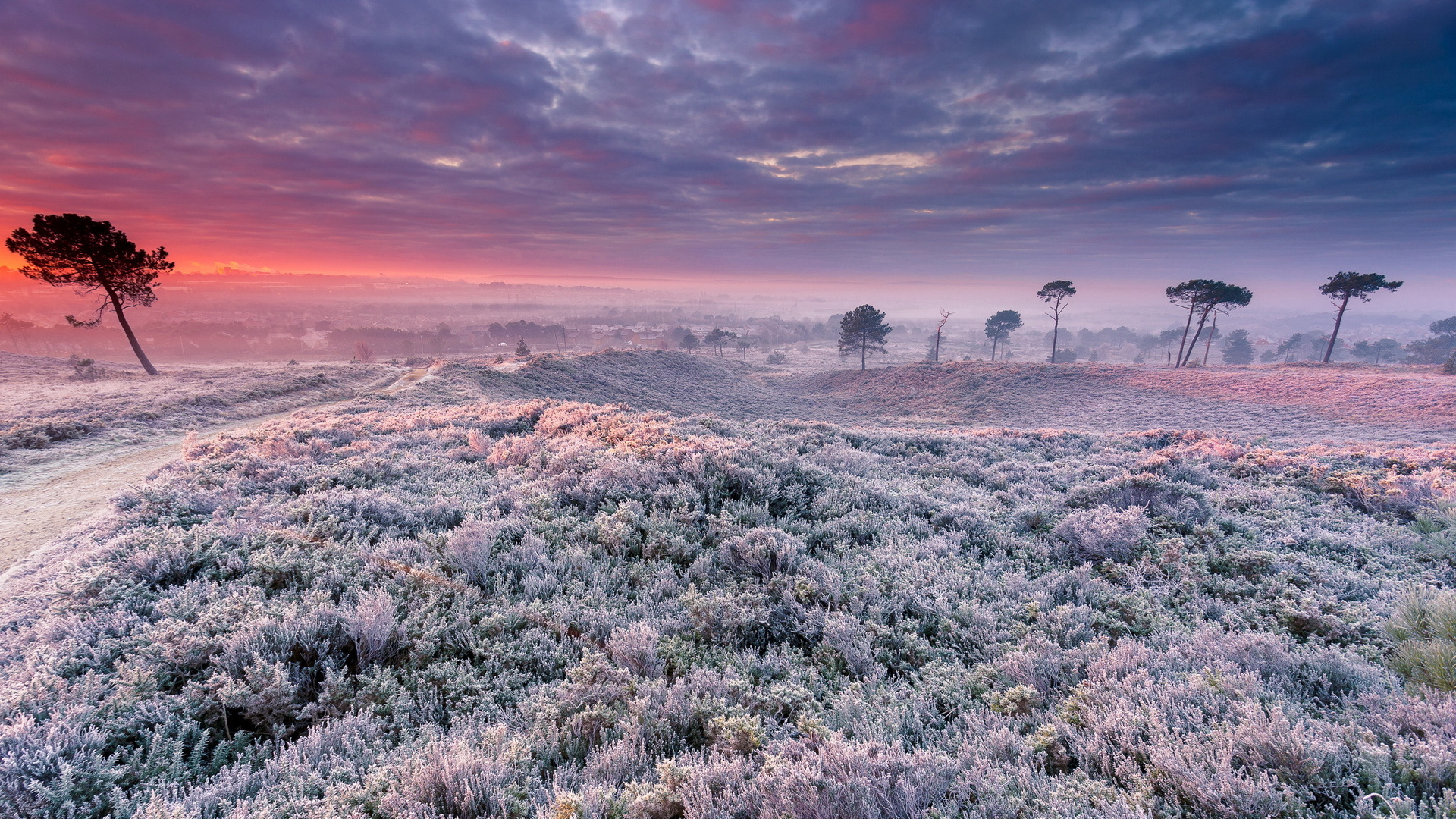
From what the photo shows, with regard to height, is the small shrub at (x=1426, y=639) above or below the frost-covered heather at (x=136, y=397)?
above

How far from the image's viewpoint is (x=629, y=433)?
11.7 meters

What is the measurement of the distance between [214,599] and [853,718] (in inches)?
242

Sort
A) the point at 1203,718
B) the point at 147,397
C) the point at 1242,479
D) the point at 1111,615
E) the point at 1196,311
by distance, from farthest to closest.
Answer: the point at 1196,311, the point at 147,397, the point at 1242,479, the point at 1111,615, the point at 1203,718

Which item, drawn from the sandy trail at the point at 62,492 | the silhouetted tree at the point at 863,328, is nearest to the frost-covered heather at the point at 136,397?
the sandy trail at the point at 62,492

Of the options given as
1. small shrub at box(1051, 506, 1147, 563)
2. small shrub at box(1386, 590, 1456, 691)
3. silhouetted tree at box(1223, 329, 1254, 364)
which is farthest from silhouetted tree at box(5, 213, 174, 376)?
silhouetted tree at box(1223, 329, 1254, 364)

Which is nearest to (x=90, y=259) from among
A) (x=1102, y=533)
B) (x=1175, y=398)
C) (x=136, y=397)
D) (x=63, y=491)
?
(x=136, y=397)

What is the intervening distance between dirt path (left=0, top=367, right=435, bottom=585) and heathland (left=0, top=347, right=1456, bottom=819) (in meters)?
2.00

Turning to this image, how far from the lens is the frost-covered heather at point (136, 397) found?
54.3ft

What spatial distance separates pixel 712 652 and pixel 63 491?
16.2 m

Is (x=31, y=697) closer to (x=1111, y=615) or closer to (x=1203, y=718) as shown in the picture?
(x=1203, y=718)

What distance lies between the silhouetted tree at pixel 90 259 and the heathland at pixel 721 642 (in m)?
39.4

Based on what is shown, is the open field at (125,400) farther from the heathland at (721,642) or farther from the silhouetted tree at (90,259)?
the heathland at (721,642)

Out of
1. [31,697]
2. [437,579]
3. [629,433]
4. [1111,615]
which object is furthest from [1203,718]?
[629,433]

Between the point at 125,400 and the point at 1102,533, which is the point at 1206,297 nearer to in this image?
the point at 1102,533
